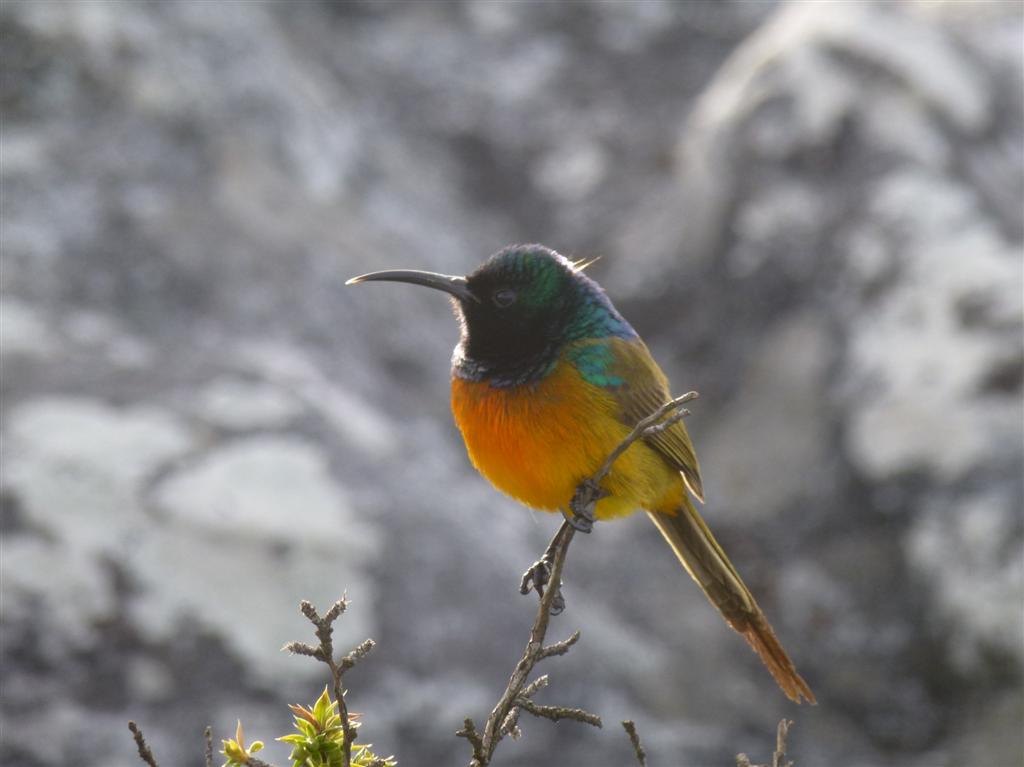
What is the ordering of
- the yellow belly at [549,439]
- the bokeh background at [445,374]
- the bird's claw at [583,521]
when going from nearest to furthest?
1. the bird's claw at [583,521]
2. the yellow belly at [549,439]
3. the bokeh background at [445,374]

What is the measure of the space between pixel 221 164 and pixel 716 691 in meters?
4.36

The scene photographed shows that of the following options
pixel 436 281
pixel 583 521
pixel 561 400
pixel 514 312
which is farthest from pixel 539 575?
pixel 436 281

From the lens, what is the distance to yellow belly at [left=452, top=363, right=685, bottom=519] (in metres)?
3.41

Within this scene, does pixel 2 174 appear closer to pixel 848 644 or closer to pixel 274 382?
pixel 274 382

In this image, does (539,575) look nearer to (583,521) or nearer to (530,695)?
(583,521)

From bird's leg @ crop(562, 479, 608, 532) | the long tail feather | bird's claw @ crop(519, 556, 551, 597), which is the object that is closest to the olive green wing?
the long tail feather

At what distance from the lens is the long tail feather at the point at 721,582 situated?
3.68m

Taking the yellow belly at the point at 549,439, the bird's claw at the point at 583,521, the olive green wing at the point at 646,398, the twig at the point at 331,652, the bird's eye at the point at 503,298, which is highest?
the bird's eye at the point at 503,298

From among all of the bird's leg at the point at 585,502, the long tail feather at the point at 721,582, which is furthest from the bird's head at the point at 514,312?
the long tail feather at the point at 721,582

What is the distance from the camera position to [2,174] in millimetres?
6246

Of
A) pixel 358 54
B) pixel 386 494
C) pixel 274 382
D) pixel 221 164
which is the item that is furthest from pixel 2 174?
pixel 358 54

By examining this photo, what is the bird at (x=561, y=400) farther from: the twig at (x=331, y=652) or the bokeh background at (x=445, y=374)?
the twig at (x=331, y=652)

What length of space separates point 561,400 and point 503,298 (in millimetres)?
419

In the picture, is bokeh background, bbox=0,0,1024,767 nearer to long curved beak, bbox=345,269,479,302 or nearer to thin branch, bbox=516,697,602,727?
long curved beak, bbox=345,269,479,302
